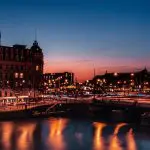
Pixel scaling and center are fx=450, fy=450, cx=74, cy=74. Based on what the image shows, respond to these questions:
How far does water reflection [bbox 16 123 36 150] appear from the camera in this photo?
62.7 meters

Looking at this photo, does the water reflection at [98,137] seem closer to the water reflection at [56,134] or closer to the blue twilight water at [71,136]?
the blue twilight water at [71,136]

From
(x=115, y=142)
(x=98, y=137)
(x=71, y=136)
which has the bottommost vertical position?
(x=115, y=142)

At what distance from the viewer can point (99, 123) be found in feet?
294

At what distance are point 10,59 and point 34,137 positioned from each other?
71135mm

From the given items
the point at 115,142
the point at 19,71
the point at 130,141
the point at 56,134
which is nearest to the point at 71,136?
the point at 56,134

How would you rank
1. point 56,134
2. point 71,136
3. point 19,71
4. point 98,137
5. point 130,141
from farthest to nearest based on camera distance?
point 19,71 → point 56,134 → point 71,136 → point 98,137 → point 130,141

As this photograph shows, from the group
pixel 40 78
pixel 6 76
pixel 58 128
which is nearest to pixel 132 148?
pixel 58 128

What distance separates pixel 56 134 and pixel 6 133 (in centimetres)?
835

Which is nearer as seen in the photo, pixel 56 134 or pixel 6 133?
pixel 6 133

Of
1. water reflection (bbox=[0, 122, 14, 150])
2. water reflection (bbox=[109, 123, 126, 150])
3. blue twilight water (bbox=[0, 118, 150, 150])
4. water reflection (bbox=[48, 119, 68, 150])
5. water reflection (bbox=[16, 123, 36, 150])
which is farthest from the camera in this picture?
water reflection (bbox=[48, 119, 68, 150])

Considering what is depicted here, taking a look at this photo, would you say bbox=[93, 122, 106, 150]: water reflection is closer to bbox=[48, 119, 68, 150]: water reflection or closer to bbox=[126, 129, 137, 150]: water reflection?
bbox=[126, 129, 137, 150]: water reflection

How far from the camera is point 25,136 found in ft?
236

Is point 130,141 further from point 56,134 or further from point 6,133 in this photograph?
point 6,133

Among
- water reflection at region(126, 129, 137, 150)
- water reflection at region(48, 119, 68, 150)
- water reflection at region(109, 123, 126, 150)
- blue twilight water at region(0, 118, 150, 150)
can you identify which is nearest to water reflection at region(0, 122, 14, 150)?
blue twilight water at region(0, 118, 150, 150)
